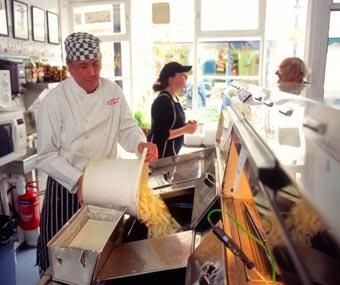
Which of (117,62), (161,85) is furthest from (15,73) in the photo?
(117,62)

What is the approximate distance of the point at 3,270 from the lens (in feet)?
7.13

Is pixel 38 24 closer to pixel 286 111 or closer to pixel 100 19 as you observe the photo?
pixel 100 19

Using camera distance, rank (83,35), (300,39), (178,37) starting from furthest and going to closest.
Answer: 1. (178,37)
2. (300,39)
3. (83,35)

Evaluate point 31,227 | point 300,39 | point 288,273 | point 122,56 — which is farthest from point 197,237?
point 122,56

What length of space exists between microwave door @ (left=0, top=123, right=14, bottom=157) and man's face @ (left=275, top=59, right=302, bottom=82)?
7.17ft

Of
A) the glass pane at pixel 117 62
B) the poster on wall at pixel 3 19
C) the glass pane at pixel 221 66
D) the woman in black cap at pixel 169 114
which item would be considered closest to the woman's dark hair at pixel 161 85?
the woman in black cap at pixel 169 114

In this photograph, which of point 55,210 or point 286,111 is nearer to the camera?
point 286,111

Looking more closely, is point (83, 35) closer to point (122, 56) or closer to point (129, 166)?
point (129, 166)

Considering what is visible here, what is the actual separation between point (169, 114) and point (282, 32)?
2.75 m

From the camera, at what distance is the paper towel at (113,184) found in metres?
1.25

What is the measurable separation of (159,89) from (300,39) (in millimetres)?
2487

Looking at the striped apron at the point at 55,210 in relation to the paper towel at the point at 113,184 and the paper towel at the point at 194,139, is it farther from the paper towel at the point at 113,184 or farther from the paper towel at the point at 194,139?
the paper towel at the point at 194,139

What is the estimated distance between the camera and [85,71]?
65.6 inches

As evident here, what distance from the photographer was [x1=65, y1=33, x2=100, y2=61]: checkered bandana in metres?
1.59
